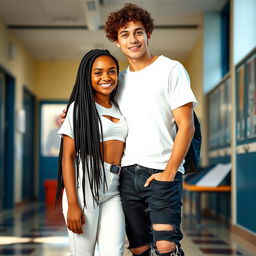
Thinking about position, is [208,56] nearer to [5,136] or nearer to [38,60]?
[5,136]

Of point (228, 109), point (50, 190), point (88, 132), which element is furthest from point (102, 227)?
point (50, 190)

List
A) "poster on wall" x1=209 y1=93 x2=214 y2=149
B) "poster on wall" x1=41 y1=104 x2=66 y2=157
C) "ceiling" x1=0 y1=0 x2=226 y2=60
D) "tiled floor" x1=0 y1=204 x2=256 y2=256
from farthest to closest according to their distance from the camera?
1. "poster on wall" x1=41 y1=104 x2=66 y2=157
2. "poster on wall" x1=209 y1=93 x2=214 y2=149
3. "ceiling" x1=0 y1=0 x2=226 y2=60
4. "tiled floor" x1=0 y1=204 x2=256 y2=256

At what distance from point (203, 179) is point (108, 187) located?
Result: 14.2 feet

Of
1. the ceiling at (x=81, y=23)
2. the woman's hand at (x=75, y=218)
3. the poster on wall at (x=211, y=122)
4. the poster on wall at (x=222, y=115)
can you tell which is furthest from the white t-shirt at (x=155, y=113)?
the poster on wall at (x=211, y=122)

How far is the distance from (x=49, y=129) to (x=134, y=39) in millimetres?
10036

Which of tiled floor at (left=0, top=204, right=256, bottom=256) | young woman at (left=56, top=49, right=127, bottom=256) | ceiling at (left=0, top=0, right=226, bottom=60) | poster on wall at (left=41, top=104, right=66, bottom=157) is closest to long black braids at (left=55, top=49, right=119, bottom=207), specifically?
young woman at (left=56, top=49, right=127, bottom=256)

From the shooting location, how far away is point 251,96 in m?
5.16

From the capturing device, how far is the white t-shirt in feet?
6.98

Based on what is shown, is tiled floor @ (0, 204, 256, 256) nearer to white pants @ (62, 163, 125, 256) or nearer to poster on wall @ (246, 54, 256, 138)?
poster on wall @ (246, 54, 256, 138)

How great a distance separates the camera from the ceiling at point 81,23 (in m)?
7.59

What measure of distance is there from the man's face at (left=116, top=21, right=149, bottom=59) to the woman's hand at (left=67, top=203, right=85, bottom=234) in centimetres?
63

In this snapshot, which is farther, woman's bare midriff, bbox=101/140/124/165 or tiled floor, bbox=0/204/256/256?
tiled floor, bbox=0/204/256/256

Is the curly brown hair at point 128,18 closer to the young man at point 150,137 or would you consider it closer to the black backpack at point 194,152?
the young man at point 150,137

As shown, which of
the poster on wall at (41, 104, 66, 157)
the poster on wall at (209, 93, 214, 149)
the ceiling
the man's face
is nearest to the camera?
the man's face
